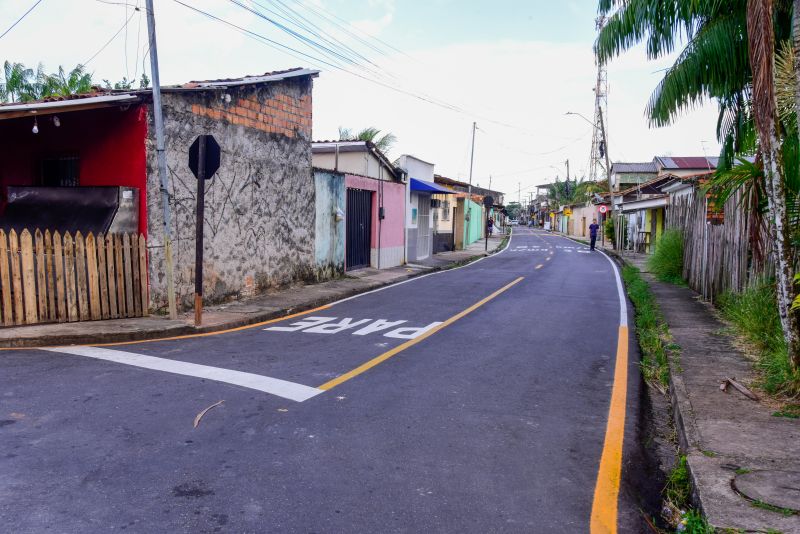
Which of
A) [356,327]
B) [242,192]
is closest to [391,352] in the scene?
[356,327]

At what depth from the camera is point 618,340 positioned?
9.11 m

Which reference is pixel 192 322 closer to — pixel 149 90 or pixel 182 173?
pixel 182 173

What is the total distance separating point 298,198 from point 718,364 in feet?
32.7

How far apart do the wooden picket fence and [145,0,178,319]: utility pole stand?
499mm

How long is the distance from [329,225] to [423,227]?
32.8ft

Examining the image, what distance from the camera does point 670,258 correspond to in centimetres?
1639

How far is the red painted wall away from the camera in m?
9.99

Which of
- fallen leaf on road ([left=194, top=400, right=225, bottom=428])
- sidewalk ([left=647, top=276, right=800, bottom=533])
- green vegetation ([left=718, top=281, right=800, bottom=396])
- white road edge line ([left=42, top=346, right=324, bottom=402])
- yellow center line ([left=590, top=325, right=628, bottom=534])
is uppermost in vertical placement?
green vegetation ([left=718, top=281, right=800, bottom=396])

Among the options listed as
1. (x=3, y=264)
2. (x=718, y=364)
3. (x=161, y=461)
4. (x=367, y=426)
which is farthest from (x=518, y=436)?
(x=3, y=264)

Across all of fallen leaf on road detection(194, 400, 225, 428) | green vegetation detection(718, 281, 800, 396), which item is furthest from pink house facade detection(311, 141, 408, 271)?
fallen leaf on road detection(194, 400, 225, 428)

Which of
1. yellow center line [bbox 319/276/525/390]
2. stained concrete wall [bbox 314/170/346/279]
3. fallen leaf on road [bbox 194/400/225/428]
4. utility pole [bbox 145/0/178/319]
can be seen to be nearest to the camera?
fallen leaf on road [bbox 194/400/225/428]

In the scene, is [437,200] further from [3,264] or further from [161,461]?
[161,461]

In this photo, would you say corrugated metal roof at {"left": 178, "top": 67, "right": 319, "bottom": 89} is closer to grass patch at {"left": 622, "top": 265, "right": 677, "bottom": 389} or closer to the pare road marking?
the pare road marking

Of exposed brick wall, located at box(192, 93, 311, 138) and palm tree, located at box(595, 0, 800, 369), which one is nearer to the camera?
palm tree, located at box(595, 0, 800, 369)
